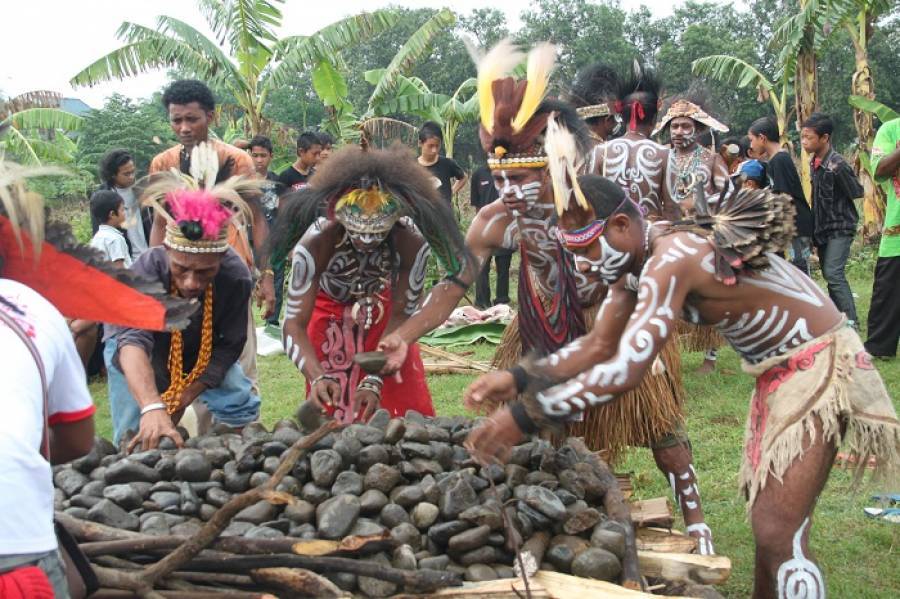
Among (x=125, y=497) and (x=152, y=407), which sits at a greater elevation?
(x=152, y=407)

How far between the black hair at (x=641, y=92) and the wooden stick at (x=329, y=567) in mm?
3965

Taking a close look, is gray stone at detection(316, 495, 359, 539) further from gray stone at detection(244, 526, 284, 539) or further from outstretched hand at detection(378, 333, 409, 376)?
outstretched hand at detection(378, 333, 409, 376)

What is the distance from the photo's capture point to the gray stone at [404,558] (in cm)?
290

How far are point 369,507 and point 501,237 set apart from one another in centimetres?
188

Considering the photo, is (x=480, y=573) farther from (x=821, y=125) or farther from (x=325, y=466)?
(x=821, y=125)

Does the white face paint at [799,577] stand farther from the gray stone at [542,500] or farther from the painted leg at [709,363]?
the painted leg at [709,363]

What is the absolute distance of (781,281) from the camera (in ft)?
10.1

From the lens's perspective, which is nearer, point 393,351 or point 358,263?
point 393,351

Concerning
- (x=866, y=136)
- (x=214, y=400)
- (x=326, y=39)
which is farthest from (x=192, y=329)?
(x=866, y=136)


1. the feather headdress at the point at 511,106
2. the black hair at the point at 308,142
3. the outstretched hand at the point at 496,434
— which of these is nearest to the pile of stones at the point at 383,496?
the outstretched hand at the point at 496,434

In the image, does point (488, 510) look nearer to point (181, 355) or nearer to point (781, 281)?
point (781, 281)

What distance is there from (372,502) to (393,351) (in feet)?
4.34

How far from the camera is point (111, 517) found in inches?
120

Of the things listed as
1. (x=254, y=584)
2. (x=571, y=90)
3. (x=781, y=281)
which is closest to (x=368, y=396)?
(x=254, y=584)
